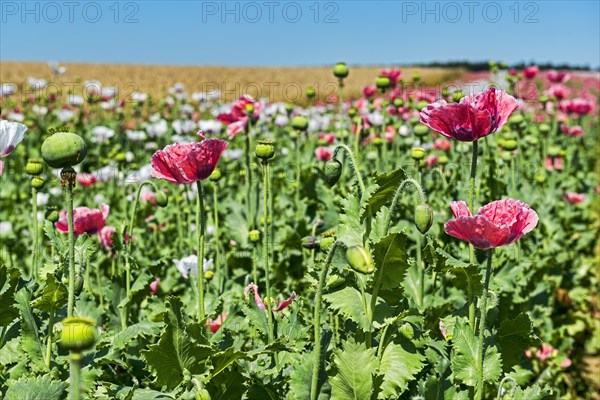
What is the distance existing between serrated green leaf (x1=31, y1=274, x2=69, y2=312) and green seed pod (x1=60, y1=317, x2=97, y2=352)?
862 millimetres

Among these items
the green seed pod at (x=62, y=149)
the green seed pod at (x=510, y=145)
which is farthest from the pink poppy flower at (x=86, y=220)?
the green seed pod at (x=510, y=145)

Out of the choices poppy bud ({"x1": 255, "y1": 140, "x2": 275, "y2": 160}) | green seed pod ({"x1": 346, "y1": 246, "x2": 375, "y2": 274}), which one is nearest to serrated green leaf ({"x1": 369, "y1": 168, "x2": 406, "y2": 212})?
poppy bud ({"x1": 255, "y1": 140, "x2": 275, "y2": 160})

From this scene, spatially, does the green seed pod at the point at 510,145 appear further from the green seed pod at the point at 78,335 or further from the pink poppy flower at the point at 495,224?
the green seed pod at the point at 78,335

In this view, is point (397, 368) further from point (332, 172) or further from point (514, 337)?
point (332, 172)

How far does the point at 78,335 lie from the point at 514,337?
1.35 m

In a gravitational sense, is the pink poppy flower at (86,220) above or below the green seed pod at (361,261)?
below

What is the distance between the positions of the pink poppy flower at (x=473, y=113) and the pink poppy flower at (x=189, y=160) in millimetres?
527

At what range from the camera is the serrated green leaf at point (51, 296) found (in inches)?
69.0

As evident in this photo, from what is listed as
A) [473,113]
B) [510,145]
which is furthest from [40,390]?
[510,145]

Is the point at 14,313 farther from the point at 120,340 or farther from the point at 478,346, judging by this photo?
the point at 478,346

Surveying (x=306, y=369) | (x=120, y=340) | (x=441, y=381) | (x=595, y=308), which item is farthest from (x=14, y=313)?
(x=595, y=308)

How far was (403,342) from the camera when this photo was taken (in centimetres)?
179

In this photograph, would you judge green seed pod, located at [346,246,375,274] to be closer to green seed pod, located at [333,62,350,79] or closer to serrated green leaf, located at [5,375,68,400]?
serrated green leaf, located at [5,375,68,400]

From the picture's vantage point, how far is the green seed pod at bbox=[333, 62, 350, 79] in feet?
10.8
